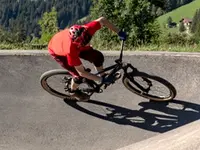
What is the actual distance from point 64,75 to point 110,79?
81cm

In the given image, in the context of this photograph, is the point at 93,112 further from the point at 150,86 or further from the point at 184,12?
the point at 184,12

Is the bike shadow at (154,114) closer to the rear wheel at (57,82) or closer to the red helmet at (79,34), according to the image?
the rear wheel at (57,82)

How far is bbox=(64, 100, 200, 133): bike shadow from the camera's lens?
6016 millimetres

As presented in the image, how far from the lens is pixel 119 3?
110ft

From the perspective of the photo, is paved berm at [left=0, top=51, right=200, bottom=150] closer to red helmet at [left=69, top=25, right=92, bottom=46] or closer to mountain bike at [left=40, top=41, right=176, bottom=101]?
mountain bike at [left=40, top=41, right=176, bottom=101]

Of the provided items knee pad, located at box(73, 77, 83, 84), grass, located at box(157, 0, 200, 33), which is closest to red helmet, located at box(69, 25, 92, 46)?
knee pad, located at box(73, 77, 83, 84)

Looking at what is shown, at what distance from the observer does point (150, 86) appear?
631cm

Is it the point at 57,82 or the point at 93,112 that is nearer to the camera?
the point at 93,112

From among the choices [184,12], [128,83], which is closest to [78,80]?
[128,83]

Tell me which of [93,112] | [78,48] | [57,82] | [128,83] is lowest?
[93,112]

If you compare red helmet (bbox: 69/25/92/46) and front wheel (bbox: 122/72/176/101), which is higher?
red helmet (bbox: 69/25/92/46)

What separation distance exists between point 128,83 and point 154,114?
0.65 m

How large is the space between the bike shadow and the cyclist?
58cm

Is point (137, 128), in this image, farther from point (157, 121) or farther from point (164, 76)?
point (164, 76)
